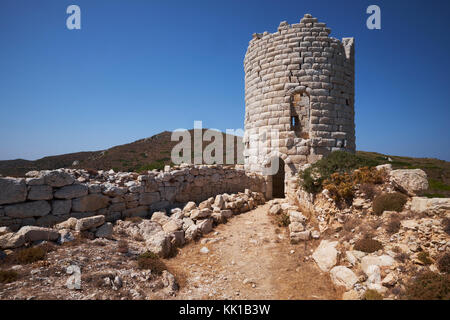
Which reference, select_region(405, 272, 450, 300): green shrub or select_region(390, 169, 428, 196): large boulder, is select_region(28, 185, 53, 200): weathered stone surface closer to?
select_region(405, 272, 450, 300): green shrub

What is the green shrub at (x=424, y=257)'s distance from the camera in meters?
3.55

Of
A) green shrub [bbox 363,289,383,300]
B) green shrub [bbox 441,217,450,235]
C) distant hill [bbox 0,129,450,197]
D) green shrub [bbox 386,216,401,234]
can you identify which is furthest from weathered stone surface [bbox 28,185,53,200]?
distant hill [bbox 0,129,450,197]

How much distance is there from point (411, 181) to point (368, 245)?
75.9 inches

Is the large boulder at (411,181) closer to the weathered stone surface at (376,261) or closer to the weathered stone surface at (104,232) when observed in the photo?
Result: the weathered stone surface at (376,261)

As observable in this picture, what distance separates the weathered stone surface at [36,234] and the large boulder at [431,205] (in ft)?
24.2

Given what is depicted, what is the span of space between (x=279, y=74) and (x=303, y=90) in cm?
133

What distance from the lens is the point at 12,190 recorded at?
16.2ft

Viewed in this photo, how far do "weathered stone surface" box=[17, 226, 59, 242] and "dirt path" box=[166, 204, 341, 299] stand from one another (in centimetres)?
246

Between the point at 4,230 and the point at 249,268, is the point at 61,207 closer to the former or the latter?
the point at 4,230

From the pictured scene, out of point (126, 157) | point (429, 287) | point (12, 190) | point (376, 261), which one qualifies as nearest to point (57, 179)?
point (12, 190)

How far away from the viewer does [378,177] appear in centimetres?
591

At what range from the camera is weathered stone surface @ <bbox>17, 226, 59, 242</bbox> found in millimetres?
4383
